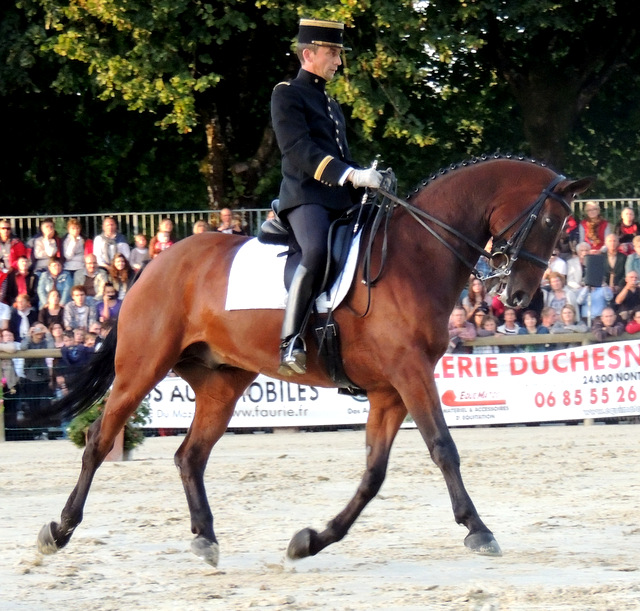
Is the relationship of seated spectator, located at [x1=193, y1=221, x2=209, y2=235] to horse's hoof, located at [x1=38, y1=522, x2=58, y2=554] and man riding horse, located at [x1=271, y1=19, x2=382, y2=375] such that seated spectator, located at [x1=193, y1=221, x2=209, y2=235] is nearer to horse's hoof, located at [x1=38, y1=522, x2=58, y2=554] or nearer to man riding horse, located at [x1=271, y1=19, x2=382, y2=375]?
man riding horse, located at [x1=271, y1=19, x2=382, y2=375]

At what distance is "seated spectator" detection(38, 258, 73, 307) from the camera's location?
16.0 m

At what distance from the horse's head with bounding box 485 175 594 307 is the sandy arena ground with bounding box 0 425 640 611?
1.61 metres

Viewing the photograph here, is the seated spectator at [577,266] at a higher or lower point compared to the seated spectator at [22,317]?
higher

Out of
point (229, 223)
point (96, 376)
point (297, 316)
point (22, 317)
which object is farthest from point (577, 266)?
point (297, 316)

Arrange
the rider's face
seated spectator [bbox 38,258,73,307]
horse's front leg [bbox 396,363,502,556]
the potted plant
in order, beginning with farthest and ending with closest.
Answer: seated spectator [bbox 38,258,73,307] < the potted plant < the rider's face < horse's front leg [bbox 396,363,502,556]

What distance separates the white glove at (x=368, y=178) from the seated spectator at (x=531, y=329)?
851 cm

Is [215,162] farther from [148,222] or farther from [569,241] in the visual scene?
[569,241]

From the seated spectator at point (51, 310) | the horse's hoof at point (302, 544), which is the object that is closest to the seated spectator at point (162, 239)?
the seated spectator at point (51, 310)

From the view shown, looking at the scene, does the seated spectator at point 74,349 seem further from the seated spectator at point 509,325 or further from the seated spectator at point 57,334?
the seated spectator at point 509,325

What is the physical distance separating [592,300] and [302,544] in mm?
9192

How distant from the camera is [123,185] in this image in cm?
2517

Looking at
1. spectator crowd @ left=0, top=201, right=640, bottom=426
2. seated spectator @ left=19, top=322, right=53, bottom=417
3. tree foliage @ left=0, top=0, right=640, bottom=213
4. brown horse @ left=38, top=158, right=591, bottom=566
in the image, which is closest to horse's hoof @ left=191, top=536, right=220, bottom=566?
brown horse @ left=38, top=158, right=591, bottom=566

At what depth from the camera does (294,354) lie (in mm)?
7512

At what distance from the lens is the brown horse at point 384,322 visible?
7.23 metres
